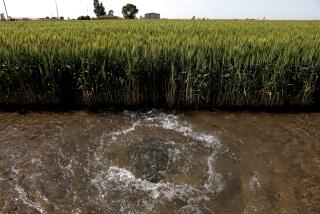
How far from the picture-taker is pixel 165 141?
5492 millimetres

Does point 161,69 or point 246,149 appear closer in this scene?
point 246,149

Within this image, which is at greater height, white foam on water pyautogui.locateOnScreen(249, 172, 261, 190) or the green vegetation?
the green vegetation

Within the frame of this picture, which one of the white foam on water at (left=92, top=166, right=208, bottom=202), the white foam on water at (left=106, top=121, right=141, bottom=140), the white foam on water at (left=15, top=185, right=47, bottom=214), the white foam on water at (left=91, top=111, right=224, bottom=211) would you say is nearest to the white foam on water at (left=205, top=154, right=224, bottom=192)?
the white foam on water at (left=91, top=111, right=224, bottom=211)

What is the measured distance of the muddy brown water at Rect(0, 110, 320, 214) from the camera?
4.03m

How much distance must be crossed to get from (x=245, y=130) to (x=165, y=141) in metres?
1.62

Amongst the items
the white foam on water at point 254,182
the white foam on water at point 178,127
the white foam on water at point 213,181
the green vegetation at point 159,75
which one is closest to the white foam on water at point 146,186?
the white foam on water at point 213,181

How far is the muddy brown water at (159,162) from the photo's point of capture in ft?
13.2

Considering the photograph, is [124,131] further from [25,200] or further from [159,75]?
[25,200]

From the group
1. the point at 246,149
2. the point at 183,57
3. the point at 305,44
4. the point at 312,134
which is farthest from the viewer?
the point at 305,44

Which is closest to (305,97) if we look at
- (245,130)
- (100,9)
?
(245,130)

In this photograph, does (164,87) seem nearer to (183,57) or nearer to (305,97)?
(183,57)

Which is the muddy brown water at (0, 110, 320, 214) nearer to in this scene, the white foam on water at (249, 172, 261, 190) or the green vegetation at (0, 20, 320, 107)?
the white foam on water at (249, 172, 261, 190)

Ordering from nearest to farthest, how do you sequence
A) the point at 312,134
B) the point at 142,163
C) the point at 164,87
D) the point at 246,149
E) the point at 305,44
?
the point at 142,163 → the point at 246,149 → the point at 312,134 → the point at 164,87 → the point at 305,44

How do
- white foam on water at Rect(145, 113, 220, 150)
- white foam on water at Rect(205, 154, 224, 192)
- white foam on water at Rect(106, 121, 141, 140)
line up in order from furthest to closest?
white foam on water at Rect(106, 121, 141, 140), white foam on water at Rect(145, 113, 220, 150), white foam on water at Rect(205, 154, 224, 192)
